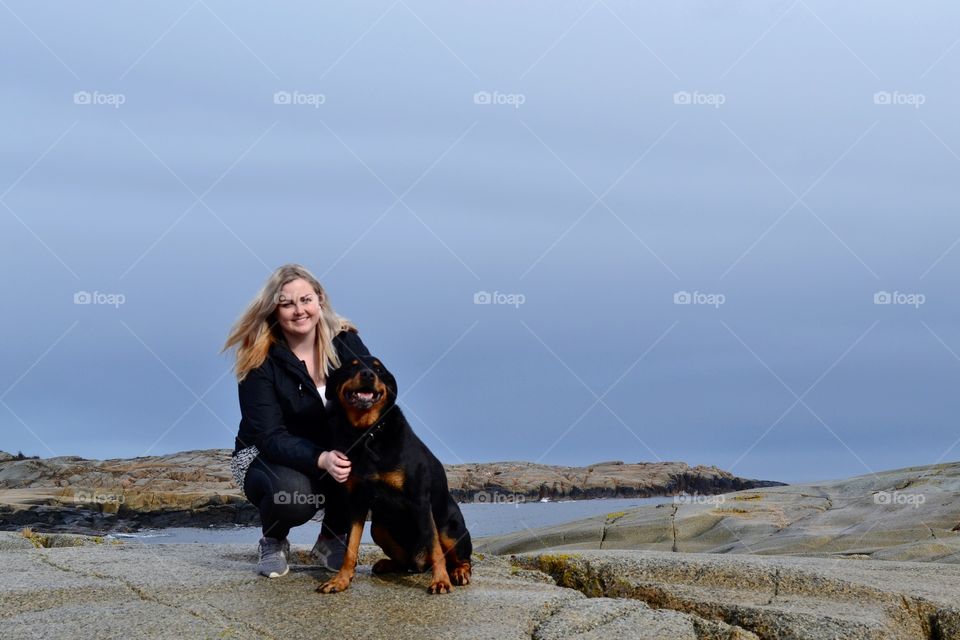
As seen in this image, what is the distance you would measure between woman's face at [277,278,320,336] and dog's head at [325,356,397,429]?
0.93 metres

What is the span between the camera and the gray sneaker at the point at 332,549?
21.2 feet

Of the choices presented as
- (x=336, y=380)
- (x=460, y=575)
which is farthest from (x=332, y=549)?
(x=336, y=380)

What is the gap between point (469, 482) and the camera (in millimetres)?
42688

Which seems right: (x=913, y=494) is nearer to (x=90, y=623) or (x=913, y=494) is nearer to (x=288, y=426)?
(x=288, y=426)

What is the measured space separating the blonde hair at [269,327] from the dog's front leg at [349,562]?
1312 millimetres

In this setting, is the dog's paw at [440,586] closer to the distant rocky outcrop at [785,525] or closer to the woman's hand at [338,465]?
the woman's hand at [338,465]

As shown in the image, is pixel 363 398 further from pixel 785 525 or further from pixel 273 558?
pixel 785 525

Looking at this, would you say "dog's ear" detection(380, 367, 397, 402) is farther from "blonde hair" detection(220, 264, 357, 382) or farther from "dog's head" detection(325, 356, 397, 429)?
"blonde hair" detection(220, 264, 357, 382)

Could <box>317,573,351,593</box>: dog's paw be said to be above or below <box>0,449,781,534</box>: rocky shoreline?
below

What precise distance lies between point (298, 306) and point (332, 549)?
1695 mm

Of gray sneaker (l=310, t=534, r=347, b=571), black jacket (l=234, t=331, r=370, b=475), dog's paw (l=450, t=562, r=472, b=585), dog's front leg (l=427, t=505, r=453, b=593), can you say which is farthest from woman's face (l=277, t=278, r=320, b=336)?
dog's paw (l=450, t=562, r=472, b=585)

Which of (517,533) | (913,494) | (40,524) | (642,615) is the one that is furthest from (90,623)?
(40,524)

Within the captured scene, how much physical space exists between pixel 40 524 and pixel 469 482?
1838 cm

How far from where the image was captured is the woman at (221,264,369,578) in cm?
629
